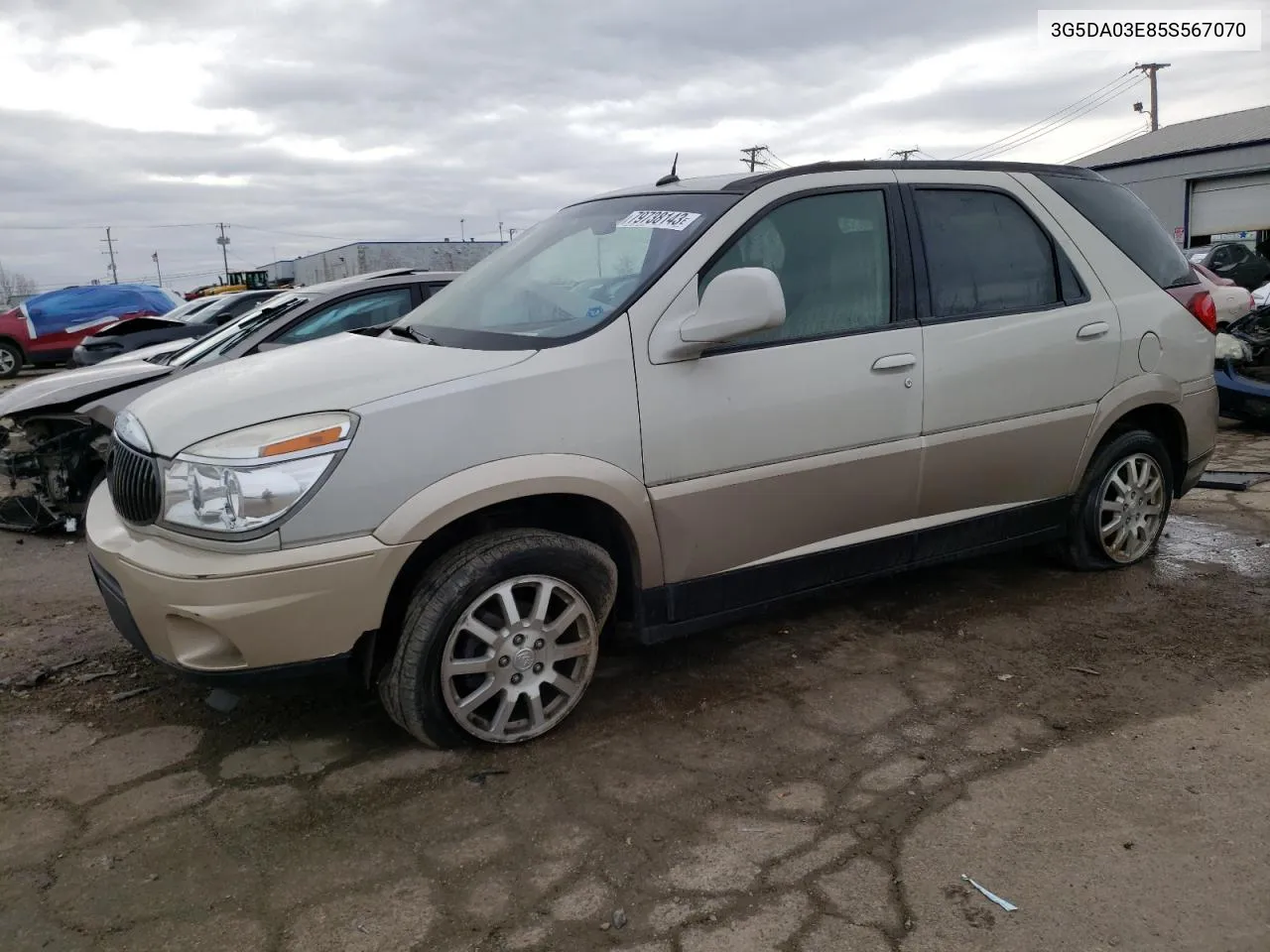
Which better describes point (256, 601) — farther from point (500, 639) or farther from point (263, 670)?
point (500, 639)

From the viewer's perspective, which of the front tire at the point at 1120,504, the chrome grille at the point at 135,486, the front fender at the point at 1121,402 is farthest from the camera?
the front tire at the point at 1120,504

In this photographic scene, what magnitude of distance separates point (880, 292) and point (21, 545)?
5.41 m

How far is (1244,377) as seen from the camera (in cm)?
807

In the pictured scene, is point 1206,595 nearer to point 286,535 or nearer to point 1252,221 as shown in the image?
point 286,535

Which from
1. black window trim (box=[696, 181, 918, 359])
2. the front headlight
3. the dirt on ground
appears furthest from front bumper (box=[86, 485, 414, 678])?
black window trim (box=[696, 181, 918, 359])

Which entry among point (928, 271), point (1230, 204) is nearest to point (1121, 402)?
point (928, 271)

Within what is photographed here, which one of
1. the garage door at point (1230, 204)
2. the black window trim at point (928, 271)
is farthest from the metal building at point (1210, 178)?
the black window trim at point (928, 271)

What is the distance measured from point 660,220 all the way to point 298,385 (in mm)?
1407

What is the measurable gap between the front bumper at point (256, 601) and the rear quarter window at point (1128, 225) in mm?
3332

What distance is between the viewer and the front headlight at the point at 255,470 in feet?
9.00

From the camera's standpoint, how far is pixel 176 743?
11.0ft

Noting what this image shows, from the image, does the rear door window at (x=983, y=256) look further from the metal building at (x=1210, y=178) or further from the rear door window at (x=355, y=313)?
the metal building at (x=1210, y=178)

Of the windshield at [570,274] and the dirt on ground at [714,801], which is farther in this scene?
the windshield at [570,274]

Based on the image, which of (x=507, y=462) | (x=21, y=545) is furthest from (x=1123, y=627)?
(x=21, y=545)
